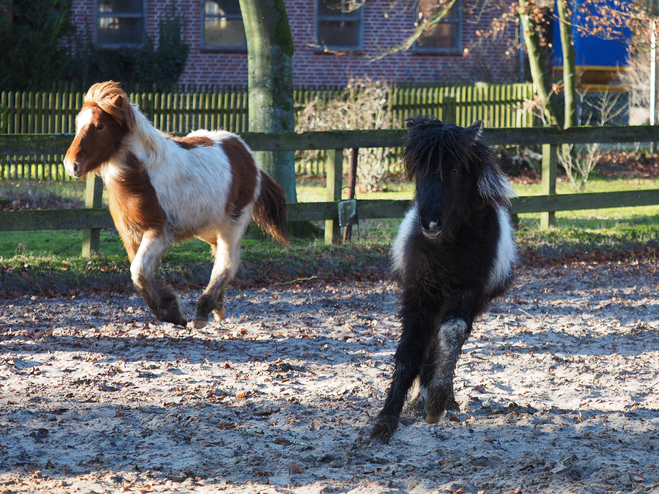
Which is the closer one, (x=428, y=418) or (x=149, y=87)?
(x=428, y=418)

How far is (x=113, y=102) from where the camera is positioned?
16.8 ft

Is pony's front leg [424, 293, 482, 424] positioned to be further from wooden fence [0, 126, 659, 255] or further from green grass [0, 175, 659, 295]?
wooden fence [0, 126, 659, 255]

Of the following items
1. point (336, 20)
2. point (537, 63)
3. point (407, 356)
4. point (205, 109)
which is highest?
point (336, 20)

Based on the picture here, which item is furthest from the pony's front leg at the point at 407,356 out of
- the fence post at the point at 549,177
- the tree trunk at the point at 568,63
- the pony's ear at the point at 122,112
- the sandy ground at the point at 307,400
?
the tree trunk at the point at 568,63

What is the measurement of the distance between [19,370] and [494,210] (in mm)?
3228

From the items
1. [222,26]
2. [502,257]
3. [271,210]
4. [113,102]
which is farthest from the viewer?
[222,26]

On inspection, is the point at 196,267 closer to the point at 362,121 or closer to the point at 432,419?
the point at 432,419

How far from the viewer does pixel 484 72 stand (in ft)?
70.4

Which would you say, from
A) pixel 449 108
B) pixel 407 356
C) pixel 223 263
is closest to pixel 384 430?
pixel 407 356

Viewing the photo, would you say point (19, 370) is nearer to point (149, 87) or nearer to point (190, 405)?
point (190, 405)

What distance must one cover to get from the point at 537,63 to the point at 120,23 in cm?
1178

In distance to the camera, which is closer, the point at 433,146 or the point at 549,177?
the point at 433,146

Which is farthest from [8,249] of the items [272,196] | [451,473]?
[451,473]

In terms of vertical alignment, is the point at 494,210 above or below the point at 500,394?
above
